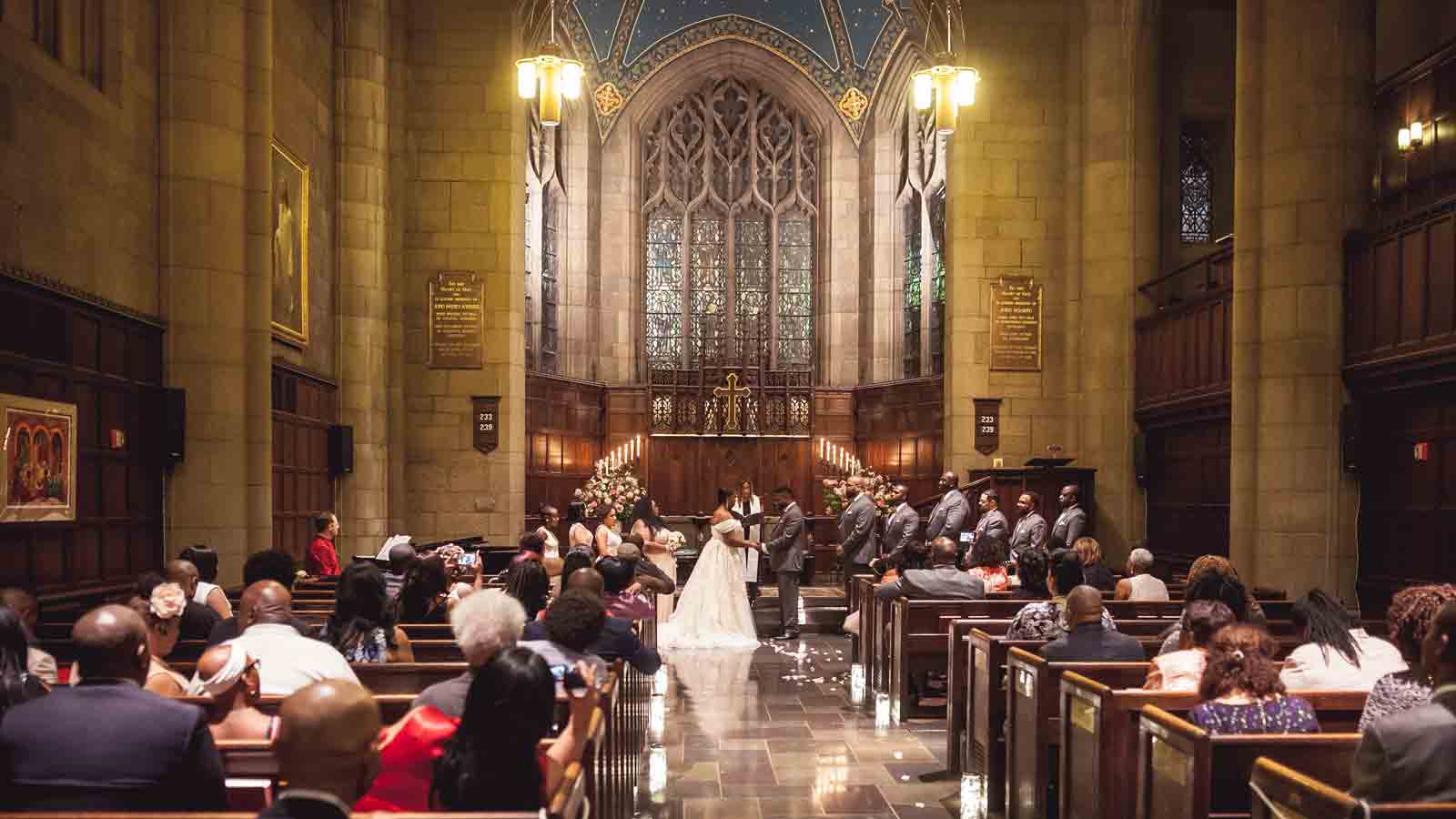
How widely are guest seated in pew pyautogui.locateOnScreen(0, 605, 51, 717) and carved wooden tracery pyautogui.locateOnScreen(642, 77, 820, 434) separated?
19.4 m

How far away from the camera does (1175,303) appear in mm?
14305

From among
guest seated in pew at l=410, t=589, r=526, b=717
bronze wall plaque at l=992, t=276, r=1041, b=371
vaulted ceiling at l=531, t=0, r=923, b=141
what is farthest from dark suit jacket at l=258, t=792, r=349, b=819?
vaulted ceiling at l=531, t=0, r=923, b=141

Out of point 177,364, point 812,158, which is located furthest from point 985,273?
point 177,364

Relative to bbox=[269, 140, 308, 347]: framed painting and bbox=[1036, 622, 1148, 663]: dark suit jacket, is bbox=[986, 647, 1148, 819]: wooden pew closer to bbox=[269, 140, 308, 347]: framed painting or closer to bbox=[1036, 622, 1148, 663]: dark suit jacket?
bbox=[1036, 622, 1148, 663]: dark suit jacket

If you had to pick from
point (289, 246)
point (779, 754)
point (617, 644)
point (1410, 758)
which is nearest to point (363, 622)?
point (617, 644)

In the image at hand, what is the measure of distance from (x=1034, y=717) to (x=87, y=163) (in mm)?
7818

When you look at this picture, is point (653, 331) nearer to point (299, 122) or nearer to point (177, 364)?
point (299, 122)

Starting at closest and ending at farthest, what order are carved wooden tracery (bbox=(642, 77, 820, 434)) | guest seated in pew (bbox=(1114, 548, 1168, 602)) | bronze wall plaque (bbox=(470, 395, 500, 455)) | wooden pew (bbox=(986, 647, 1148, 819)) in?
wooden pew (bbox=(986, 647, 1148, 819)) → guest seated in pew (bbox=(1114, 548, 1168, 602)) → bronze wall plaque (bbox=(470, 395, 500, 455)) → carved wooden tracery (bbox=(642, 77, 820, 434))

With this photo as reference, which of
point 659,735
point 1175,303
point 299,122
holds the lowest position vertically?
point 659,735

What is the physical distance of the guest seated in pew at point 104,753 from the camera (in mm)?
2986

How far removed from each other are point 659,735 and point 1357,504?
633 cm

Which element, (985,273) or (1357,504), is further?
(985,273)

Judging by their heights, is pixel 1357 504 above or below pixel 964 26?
below

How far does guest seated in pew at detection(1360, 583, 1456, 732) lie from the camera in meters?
3.70
